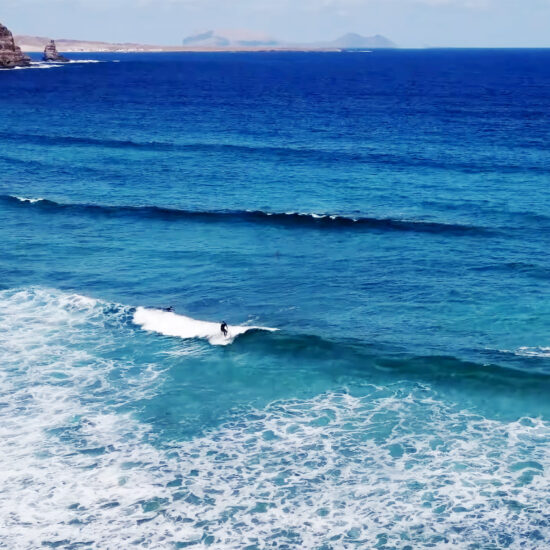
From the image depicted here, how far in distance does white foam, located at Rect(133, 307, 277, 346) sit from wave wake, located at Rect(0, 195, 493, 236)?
2203cm

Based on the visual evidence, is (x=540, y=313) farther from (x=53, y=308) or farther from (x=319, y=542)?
(x=53, y=308)

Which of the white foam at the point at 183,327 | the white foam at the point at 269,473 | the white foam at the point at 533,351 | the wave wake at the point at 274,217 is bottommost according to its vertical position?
the white foam at the point at 269,473

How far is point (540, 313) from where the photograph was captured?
49531mm

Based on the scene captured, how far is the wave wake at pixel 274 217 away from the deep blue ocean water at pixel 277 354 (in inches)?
11.3

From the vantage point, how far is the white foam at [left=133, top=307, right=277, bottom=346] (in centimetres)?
4793

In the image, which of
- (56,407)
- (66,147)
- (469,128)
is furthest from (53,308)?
(469,128)

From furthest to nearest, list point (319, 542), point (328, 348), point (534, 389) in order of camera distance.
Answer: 1. point (328, 348)
2. point (534, 389)
3. point (319, 542)

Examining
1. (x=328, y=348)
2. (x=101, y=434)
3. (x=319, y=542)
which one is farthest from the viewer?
(x=328, y=348)

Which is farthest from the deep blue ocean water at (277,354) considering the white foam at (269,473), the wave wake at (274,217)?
the wave wake at (274,217)

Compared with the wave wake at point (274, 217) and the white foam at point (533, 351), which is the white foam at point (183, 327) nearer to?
the white foam at point (533, 351)

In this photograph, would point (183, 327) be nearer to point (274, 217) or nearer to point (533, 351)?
point (533, 351)

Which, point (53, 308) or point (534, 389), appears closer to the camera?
point (534, 389)

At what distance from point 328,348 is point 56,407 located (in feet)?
54.2

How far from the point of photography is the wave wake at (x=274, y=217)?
66875 mm
